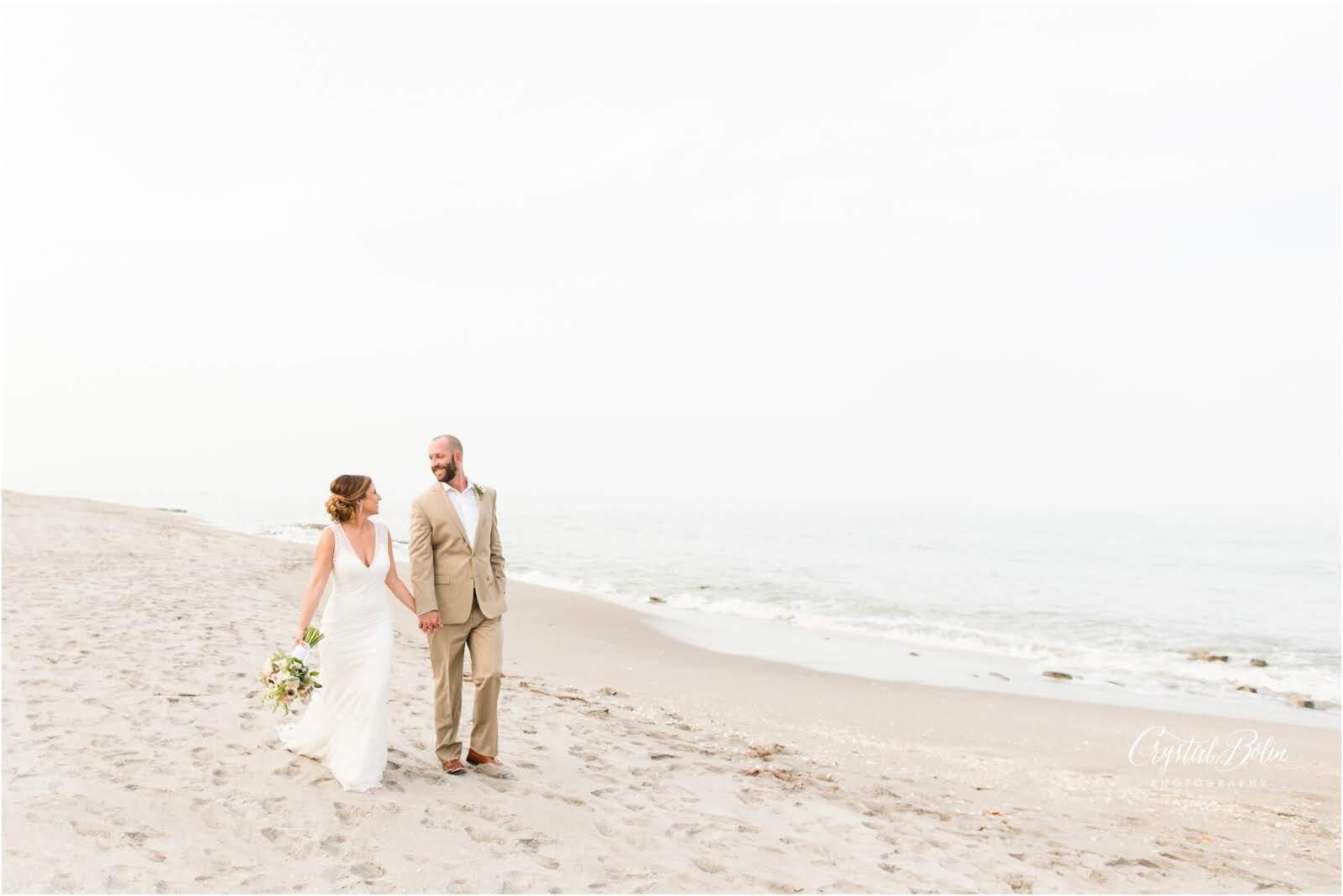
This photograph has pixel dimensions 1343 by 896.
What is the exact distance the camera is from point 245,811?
5098 millimetres

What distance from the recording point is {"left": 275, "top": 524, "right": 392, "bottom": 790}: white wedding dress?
18.1 feet

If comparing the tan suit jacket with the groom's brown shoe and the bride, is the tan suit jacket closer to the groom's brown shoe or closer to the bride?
the bride

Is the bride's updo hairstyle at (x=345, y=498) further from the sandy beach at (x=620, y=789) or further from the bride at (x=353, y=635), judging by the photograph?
the sandy beach at (x=620, y=789)

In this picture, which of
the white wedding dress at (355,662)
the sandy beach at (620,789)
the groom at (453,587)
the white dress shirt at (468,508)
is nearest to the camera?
the sandy beach at (620,789)

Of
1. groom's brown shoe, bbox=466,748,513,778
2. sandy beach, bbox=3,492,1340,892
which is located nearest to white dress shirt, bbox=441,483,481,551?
groom's brown shoe, bbox=466,748,513,778

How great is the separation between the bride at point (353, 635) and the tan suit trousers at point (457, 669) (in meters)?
0.37

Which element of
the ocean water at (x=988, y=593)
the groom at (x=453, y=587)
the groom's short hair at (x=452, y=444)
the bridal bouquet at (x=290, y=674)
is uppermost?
the groom's short hair at (x=452, y=444)

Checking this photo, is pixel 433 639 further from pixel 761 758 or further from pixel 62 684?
pixel 62 684

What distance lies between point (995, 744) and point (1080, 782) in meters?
1.35

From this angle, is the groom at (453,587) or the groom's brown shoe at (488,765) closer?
the groom at (453,587)

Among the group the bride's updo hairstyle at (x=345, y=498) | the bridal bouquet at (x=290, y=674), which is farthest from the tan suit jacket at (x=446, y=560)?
the bridal bouquet at (x=290, y=674)

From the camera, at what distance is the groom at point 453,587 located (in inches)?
227

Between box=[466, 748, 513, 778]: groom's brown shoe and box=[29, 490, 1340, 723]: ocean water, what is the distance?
8901 mm

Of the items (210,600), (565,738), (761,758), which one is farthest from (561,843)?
(210,600)
